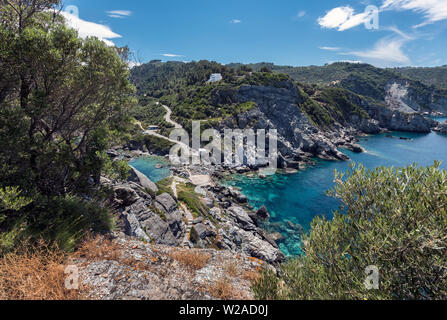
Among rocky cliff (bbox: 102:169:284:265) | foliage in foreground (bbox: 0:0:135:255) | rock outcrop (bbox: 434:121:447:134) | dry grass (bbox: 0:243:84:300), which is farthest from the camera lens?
rock outcrop (bbox: 434:121:447:134)

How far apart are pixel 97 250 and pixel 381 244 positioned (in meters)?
9.68

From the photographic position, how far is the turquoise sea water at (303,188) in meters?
32.9

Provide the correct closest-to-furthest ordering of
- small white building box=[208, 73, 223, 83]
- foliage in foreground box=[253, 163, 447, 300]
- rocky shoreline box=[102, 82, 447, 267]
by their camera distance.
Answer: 1. foliage in foreground box=[253, 163, 447, 300]
2. rocky shoreline box=[102, 82, 447, 267]
3. small white building box=[208, 73, 223, 83]

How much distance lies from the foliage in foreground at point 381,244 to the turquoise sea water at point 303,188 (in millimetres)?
23076

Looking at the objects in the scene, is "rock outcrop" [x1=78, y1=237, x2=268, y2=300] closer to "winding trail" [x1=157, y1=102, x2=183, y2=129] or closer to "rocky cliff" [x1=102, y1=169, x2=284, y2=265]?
"rocky cliff" [x1=102, y1=169, x2=284, y2=265]

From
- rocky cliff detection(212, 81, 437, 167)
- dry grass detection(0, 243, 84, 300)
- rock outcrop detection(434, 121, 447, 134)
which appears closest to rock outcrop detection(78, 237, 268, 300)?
dry grass detection(0, 243, 84, 300)

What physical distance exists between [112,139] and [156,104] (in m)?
107

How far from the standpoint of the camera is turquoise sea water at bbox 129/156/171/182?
49875mm

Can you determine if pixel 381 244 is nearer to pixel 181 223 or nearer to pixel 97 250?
pixel 97 250

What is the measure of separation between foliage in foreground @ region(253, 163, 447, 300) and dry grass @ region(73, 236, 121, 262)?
19.1 ft

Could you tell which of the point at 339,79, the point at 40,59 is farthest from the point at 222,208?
the point at 339,79

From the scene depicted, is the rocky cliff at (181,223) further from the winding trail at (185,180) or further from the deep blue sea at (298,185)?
the deep blue sea at (298,185)

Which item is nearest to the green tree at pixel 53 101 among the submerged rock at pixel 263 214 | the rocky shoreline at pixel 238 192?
the rocky shoreline at pixel 238 192

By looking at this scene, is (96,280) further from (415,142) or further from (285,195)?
(415,142)
